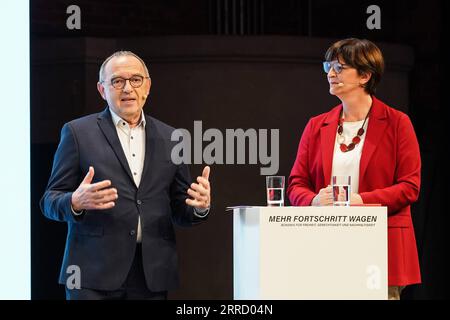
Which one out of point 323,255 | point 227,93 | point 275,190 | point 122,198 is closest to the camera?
point 323,255

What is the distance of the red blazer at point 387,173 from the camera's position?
3594mm

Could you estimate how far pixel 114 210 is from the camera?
359cm

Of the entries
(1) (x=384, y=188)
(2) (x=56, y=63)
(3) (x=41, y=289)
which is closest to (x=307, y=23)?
(2) (x=56, y=63)

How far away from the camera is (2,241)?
4211 millimetres

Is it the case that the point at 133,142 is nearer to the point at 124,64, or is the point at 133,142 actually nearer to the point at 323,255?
the point at 124,64

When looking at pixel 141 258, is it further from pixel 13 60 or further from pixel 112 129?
pixel 13 60

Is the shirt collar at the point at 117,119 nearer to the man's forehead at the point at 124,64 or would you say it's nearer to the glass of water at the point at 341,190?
the man's forehead at the point at 124,64

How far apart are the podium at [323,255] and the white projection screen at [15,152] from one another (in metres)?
1.36

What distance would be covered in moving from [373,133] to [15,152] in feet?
5.57

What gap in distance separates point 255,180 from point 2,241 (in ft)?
6.44
